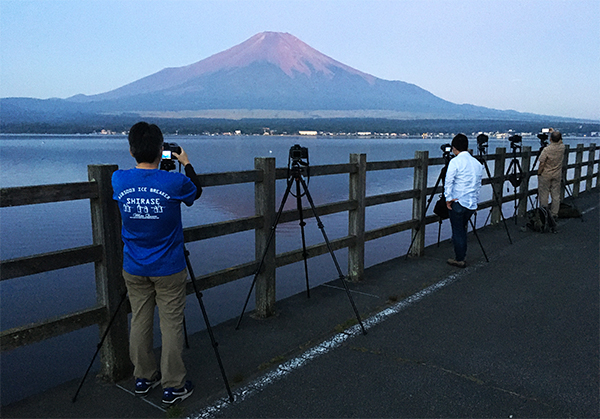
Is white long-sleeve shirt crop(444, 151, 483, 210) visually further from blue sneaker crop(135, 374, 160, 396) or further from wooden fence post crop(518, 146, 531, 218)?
wooden fence post crop(518, 146, 531, 218)

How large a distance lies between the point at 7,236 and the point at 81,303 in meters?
6.78

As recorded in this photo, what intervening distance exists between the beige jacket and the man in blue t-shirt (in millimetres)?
9554

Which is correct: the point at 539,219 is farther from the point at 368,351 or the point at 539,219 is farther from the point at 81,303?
the point at 81,303

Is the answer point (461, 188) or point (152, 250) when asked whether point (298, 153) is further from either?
point (461, 188)

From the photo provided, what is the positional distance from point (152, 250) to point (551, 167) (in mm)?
10056

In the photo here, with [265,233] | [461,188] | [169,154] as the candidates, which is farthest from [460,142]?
[169,154]

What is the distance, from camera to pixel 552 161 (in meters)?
11.1

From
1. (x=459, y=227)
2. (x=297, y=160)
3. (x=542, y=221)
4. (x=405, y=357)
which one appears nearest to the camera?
(x=405, y=357)

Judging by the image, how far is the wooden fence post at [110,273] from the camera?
370cm

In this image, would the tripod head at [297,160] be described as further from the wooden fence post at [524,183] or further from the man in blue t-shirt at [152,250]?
the wooden fence post at [524,183]

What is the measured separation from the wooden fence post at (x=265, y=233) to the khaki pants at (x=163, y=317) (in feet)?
5.28

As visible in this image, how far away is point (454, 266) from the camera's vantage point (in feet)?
24.0

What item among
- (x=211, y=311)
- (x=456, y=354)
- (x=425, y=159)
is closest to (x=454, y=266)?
(x=425, y=159)

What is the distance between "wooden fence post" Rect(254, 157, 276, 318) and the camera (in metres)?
5.05
